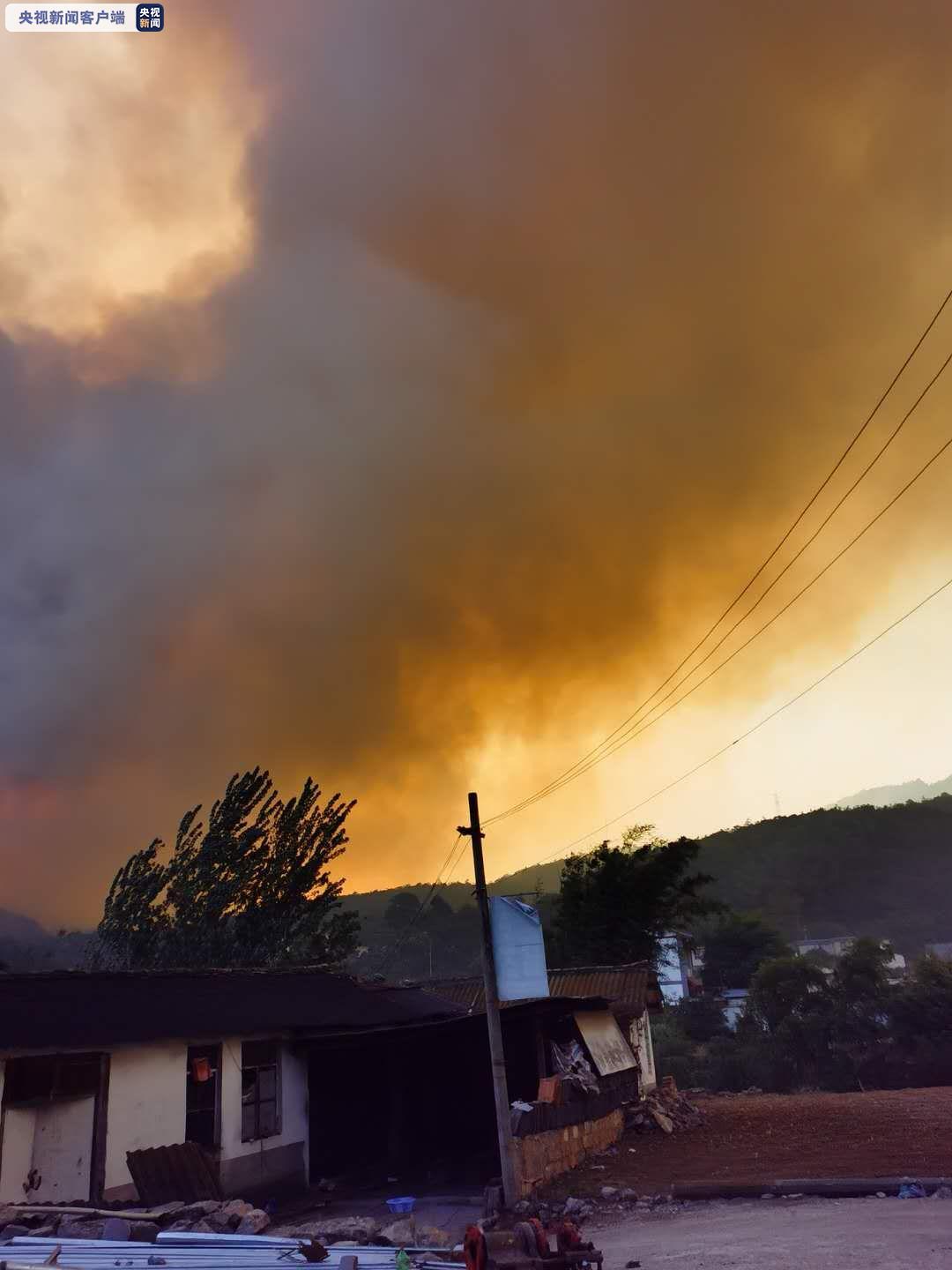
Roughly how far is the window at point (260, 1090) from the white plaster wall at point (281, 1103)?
149 mm

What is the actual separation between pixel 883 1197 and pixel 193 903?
43.7 metres


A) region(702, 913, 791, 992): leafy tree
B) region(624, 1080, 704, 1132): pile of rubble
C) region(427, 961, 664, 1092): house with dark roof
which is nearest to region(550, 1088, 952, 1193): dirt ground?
region(624, 1080, 704, 1132): pile of rubble

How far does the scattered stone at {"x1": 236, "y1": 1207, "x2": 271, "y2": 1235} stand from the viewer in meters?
13.0

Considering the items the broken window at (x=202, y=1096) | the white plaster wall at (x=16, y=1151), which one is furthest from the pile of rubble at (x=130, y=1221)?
the broken window at (x=202, y=1096)

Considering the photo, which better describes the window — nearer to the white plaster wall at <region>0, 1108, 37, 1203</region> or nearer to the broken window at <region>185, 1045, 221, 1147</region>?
the broken window at <region>185, 1045, 221, 1147</region>

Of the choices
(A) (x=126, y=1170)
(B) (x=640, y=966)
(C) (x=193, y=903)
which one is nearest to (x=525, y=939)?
(A) (x=126, y=1170)

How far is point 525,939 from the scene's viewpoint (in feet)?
59.2

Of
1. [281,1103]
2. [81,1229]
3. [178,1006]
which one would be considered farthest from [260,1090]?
[81,1229]

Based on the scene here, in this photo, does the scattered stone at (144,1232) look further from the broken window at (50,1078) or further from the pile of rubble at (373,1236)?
the broken window at (50,1078)

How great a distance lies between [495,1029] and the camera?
17.9 meters

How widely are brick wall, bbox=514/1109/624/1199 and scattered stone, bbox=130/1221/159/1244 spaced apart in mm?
8186

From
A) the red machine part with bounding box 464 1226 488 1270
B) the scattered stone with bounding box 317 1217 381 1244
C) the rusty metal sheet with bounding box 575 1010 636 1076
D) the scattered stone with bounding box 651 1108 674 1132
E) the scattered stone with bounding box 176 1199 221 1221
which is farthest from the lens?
the scattered stone with bounding box 651 1108 674 1132

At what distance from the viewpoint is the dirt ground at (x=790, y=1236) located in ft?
39.1

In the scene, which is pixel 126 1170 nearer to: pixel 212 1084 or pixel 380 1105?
pixel 212 1084
